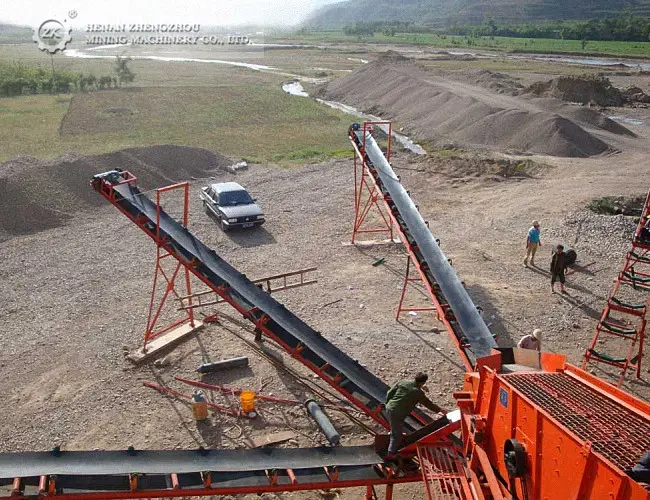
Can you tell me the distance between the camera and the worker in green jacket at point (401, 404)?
26.2 ft

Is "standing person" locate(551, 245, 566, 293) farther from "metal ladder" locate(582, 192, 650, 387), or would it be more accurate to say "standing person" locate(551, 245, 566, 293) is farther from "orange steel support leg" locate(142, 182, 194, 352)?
"orange steel support leg" locate(142, 182, 194, 352)

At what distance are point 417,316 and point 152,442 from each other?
7.17 m

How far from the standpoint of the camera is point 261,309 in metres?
11.4

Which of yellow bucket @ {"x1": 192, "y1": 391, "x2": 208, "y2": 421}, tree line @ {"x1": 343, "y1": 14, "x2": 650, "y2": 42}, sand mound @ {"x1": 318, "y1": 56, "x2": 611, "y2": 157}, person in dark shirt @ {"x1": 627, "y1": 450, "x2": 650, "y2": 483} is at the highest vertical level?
tree line @ {"x1": 343, "y1": 14, "x2": 650, "y2": 42}

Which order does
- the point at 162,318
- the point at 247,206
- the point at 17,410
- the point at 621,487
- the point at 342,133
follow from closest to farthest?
the point at 621,487, the point at 17,410, the point at 162,318, the point at 247,206, the point at 342,133

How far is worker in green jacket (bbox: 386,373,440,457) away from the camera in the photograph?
26.2 ft

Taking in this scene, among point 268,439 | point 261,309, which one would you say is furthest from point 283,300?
point 268,439

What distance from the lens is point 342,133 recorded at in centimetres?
3838

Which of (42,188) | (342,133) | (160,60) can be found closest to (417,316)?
(42,188)

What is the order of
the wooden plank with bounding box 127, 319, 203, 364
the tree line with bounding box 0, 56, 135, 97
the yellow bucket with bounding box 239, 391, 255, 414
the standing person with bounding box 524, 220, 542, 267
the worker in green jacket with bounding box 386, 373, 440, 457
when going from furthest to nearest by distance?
1. the tree line with bounding box 0, 56, 135, 97
2. the standing person with bounding box 524, 220, 542, 267
3. the wooden plank with bounding box 127, 319, 203, 364
4. the yellow bucket with bounding box 239, 391, 255, 414
5. the worker in green jacket with bounding box 386, 373, 440, 457

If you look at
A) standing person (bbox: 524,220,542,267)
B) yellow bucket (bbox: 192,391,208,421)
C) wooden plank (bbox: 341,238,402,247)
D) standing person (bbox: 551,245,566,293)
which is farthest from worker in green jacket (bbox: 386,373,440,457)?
wooden plank (bbox: 341,238,402,247)

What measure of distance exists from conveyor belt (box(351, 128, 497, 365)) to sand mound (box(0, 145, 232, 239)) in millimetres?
12007

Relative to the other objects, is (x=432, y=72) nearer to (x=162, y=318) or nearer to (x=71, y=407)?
(x=162, y=318)

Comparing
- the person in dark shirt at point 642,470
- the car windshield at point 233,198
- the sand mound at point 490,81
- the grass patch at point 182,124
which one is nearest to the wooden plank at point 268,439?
the person in dark shirt at point 642,470
